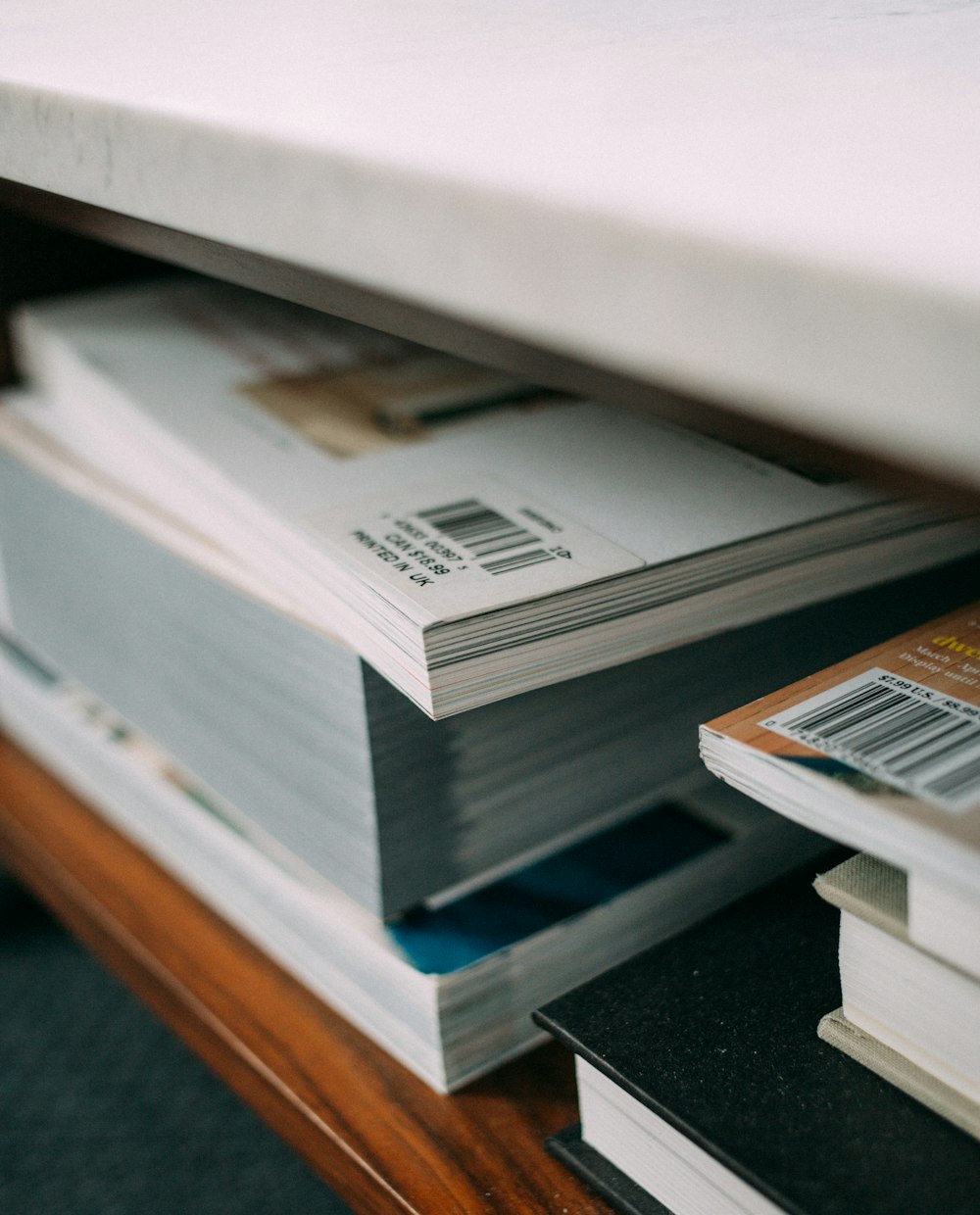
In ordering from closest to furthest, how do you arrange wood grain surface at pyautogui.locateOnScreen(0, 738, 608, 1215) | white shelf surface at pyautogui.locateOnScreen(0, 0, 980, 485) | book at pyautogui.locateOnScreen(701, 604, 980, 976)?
white shelf surface at pyautogui.locateOnScreen(0, 0, 980, 485)
book at pyautogui.locateOnScreen(701, 604, 980, 976)
wood grain surface at pyautogui.locateOnScreen(0, 738, 608, 1215)

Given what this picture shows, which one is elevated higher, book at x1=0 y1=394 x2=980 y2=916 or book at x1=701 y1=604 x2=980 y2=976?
book at x1=701 y1=604 x2=980 y2=976

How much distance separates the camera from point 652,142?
16 centimetres

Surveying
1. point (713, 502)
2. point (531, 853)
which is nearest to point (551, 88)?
point (713, 502)

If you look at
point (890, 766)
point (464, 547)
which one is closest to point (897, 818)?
point (890, 766)

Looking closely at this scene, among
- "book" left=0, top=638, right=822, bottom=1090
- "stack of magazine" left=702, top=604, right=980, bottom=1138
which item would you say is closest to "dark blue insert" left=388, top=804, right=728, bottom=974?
"book" left=0, top=638, right=822, bottom=1090

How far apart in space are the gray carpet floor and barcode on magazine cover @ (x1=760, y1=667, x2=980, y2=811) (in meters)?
0.46

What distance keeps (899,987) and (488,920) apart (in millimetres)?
145

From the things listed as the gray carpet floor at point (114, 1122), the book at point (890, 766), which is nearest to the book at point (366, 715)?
the book at point (890, 766)

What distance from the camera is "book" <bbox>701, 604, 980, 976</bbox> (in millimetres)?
229

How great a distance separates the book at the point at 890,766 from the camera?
229 mm

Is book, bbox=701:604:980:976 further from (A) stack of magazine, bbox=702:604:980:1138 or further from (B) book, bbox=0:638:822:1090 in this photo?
(B) book, bbox=0:638:822:1090

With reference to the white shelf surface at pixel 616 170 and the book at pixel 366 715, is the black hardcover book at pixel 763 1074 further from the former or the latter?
the white shelf surface at pixel 616 170

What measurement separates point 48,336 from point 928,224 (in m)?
0.44

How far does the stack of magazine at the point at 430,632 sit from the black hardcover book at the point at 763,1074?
1.8 inches
